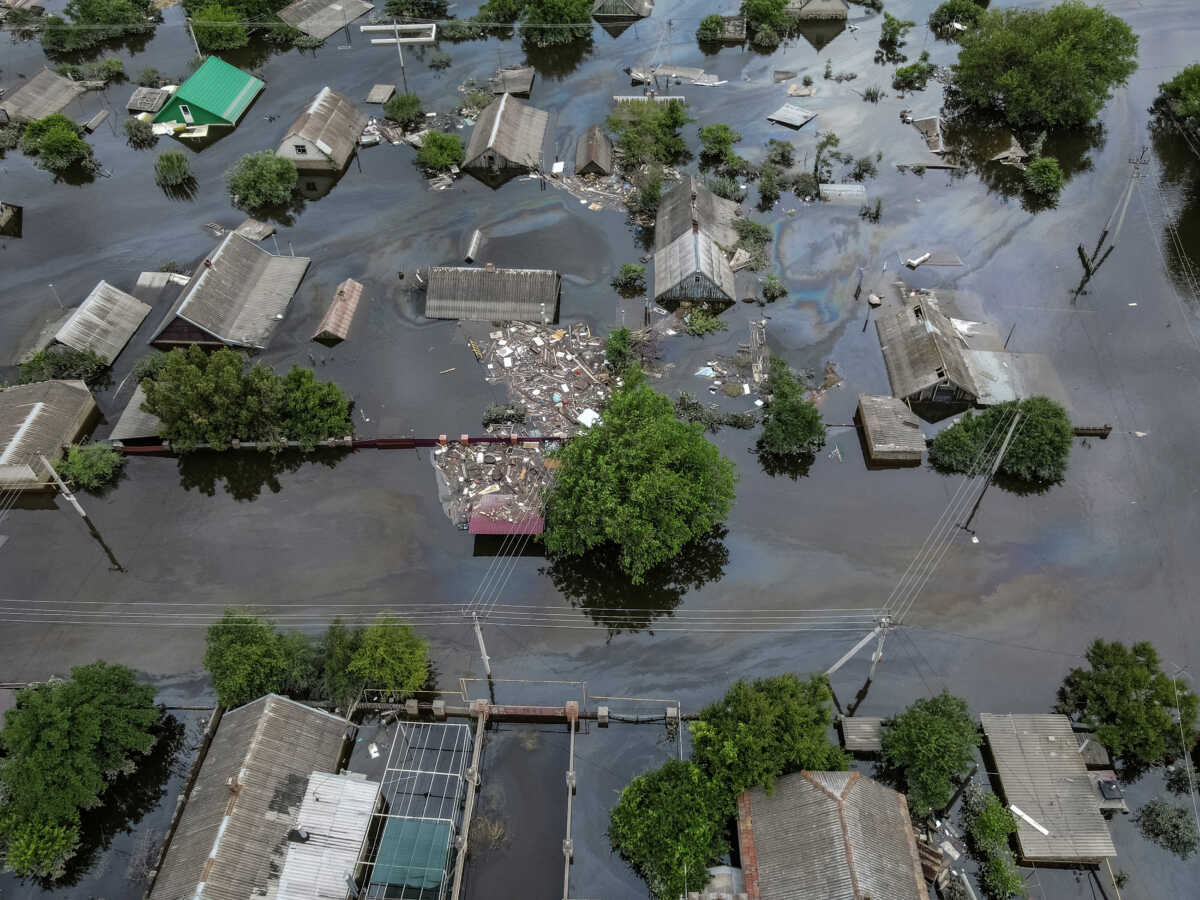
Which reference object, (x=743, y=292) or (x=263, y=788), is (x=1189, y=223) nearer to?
(x=743, y=292)

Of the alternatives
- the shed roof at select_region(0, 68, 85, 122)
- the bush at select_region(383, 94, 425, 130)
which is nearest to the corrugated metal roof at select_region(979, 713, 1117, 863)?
the bush at select_region(383, 94, 425, 130)

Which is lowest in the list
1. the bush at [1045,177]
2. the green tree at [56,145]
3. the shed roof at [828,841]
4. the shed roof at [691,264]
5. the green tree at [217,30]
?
the bush at [1045,177]

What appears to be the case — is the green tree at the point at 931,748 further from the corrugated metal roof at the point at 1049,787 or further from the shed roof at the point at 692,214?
the shed roof at the point at 692,214

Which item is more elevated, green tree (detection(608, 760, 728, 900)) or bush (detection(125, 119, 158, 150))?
bush (detection(125, 119, 158, 150))

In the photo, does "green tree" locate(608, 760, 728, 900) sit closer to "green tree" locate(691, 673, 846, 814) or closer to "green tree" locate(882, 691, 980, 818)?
"green tree" locate(691, 673, 846, 814)

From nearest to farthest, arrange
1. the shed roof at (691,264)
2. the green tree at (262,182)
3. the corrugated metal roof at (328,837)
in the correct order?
the corrugated metal roof at (328,837) < the shed roof at (691,264) < the green tree at (262,182)

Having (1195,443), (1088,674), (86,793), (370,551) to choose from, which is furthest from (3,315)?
(1195,443)

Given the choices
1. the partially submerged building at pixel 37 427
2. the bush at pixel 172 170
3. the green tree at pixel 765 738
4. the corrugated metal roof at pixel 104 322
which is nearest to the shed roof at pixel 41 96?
the bush at pixel 172 170

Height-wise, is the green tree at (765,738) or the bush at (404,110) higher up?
the bush at (404,110)

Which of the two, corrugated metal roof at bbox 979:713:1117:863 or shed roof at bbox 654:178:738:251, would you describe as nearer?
corrugated metal roof at bbox 979:713:1117:863
